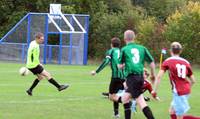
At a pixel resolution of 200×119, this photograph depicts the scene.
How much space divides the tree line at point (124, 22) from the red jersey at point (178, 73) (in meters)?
32.2

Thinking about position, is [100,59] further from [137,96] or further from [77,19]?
[137,96]

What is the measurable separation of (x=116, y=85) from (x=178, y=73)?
3443 millimetres

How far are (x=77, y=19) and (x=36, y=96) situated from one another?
27.5 m

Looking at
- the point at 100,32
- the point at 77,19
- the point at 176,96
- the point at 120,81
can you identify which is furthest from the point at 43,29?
the point at 176,96

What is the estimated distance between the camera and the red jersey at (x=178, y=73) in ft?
33.4

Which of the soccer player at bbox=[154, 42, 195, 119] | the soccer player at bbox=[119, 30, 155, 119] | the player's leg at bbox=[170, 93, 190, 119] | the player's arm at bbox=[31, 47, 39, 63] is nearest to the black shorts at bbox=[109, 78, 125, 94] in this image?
the soccer player at bbox=[119, 30, 155, 119]

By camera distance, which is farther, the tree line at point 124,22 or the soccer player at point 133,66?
the tree line at point 124,22

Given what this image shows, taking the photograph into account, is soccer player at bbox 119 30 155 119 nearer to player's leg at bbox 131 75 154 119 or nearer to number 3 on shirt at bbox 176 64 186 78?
player's leg at bbox 131 75 154 119

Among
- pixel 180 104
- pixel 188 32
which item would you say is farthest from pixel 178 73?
pixel 188 32

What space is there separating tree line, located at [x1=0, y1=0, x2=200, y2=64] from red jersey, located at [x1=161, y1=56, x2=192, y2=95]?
106 feet

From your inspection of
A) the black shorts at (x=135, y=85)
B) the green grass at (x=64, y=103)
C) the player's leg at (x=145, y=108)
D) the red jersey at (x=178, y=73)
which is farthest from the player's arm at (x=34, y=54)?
the red jersey at (x=178, y=73)

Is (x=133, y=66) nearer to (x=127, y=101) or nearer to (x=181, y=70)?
(x=127, y=101)

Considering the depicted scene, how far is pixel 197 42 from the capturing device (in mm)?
42438

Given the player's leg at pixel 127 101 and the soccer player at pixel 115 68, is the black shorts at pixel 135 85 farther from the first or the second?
the soccer player at pixel 115 68
